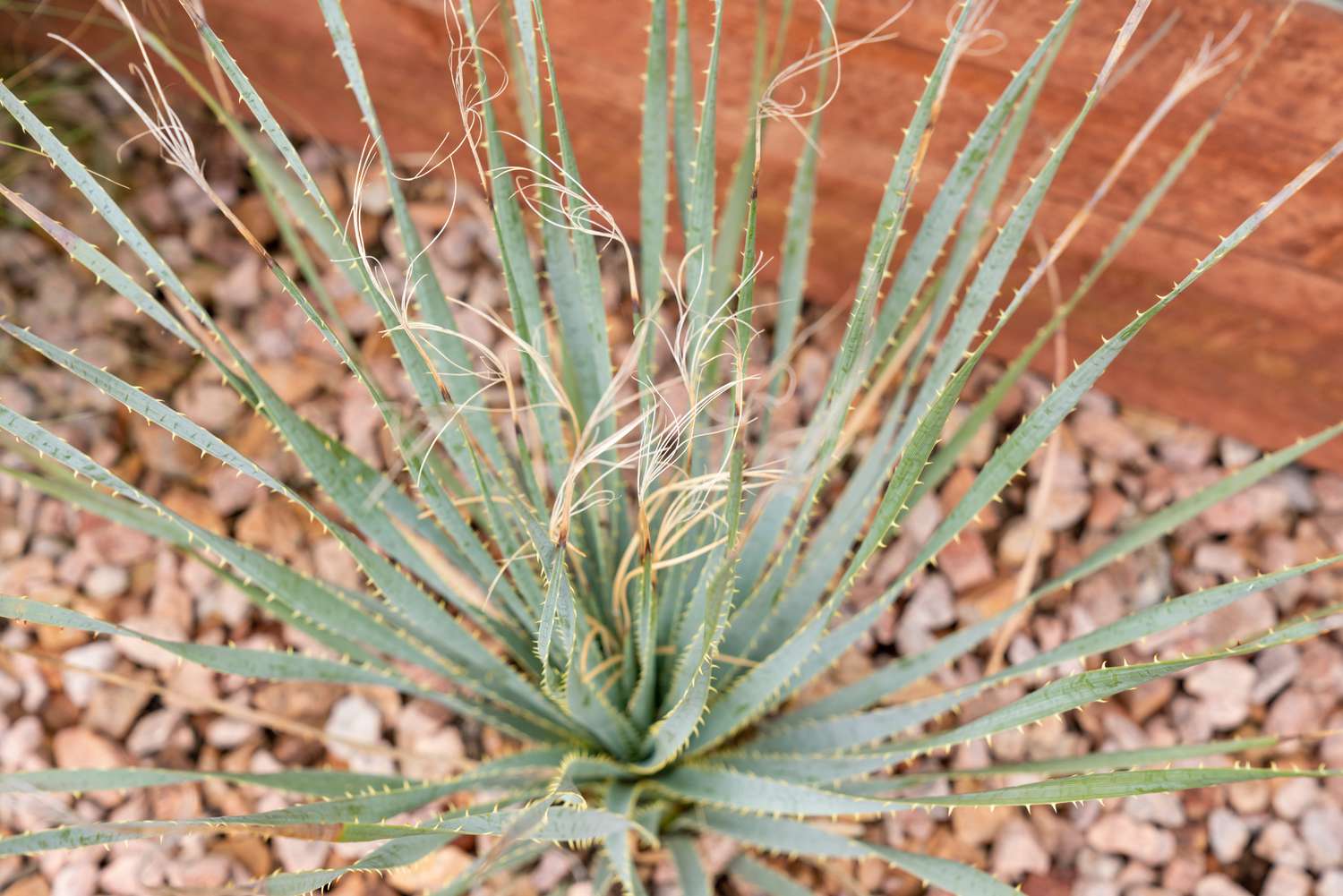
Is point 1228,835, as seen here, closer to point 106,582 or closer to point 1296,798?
point 1296,798

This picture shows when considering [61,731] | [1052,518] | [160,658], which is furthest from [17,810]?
[1052,518]

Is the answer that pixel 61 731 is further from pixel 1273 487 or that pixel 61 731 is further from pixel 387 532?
pixel 1273 487

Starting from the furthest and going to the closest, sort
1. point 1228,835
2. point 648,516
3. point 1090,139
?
point 1228,835 < point 1090,139 < point 648,516

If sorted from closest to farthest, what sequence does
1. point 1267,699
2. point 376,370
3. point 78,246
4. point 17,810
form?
1. point 78,246
2. point 17,810
3. point 1267,699
4. point 376,370

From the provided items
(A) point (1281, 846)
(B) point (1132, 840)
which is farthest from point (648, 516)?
(A) point (1281, 846)

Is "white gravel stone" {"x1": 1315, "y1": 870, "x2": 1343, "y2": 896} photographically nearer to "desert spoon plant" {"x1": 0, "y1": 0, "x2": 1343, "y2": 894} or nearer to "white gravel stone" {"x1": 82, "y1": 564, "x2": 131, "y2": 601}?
"desert spoon plant" {"x1": 0, "y1": 0, "x2": 1343, "y2": 894}
